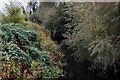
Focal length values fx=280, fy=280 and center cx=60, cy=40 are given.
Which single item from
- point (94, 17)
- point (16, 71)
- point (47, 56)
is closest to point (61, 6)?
point (47, 56)

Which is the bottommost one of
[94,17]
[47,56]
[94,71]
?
[94,71]

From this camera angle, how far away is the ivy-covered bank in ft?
9.86

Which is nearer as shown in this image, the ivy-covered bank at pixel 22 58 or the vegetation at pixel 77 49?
the vegetation at pixel 77 49

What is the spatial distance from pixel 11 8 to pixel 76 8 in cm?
119

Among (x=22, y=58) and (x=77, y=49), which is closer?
(x=22, y=58)

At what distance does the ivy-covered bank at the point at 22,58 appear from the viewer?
9.86ft

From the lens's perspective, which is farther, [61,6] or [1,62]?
[61,6]

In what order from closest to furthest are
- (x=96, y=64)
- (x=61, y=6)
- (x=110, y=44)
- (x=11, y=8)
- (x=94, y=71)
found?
(x=110, y=44)
(x=96, y=64)
(x=94, y=71)
(x=11, y=8)
(x=61, y=6)

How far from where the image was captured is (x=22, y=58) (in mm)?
3150

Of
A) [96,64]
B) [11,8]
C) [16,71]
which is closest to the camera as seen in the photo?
[16,71]

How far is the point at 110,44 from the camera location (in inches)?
109

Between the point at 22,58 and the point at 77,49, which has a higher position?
the point at 77,49

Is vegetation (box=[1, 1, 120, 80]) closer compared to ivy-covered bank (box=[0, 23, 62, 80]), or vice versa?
vegetation (box=[1, 1, 120, 80])

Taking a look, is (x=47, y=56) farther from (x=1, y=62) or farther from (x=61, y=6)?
(x=61, y=6)
